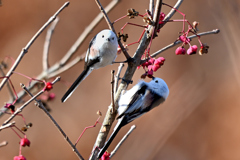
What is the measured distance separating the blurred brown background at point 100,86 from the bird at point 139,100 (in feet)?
6.29

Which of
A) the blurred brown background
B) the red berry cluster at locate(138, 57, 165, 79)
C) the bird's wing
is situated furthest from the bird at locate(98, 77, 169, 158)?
the blurred brown background

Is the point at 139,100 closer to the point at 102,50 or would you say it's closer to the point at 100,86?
the point at 102,50

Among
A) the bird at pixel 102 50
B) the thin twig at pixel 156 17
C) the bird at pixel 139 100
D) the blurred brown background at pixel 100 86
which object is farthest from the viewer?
the blurred brown background at pixel 100 86

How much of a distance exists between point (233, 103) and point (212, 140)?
0.54 m

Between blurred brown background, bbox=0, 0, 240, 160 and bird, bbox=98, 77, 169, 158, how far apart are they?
1916 millimetres

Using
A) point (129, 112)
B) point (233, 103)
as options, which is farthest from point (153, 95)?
point (233, 103)

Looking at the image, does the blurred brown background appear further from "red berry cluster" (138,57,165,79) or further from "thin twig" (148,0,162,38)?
"thin twig" (148,0,162,38)

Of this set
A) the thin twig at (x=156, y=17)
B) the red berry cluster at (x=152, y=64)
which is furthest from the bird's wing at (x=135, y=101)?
the thin twig at (x=156, y=17)

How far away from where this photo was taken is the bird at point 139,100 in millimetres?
1523

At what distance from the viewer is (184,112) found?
8.91ft

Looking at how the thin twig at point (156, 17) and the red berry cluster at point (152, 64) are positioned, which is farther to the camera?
the red berry cluster at point (152, 64)

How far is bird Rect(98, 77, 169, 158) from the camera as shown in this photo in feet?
5.00

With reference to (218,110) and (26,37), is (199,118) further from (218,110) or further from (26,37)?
(26,37)

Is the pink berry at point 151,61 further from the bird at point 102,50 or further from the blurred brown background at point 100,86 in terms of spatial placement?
the blurred brown background at point 100,86
